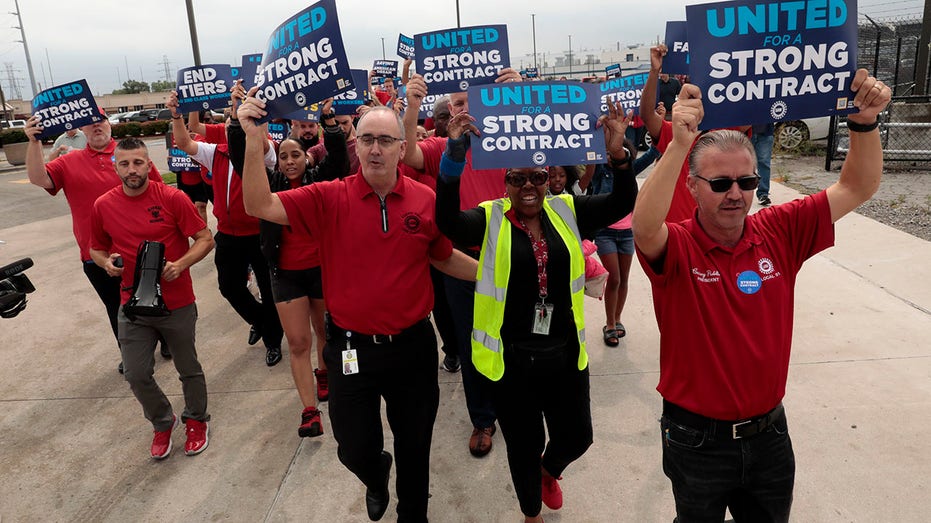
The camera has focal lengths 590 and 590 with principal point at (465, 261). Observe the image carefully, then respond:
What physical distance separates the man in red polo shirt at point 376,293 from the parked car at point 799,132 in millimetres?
13054

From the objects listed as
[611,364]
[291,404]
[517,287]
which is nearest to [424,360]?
[517,287]

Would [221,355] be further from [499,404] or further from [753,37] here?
[753,37]

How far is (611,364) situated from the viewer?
4.71 m

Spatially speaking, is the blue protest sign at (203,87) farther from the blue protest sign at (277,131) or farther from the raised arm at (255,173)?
the raised arm at (255,173)

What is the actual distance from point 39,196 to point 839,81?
57.5 ft

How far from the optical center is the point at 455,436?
3859mm

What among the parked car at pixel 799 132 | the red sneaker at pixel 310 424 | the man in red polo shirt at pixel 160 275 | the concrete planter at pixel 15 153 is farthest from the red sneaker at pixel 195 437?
the concrete planter at pixel 15 153

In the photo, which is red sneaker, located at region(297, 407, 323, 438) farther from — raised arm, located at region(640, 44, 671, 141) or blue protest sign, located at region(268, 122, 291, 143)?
blue protest sign, located at region(268, 122, 291, 143)

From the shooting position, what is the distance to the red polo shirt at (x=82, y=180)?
4.61m

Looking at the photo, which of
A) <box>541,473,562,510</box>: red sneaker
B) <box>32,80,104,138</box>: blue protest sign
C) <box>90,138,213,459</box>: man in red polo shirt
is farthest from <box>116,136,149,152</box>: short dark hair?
<box>541,473,562,510</box>: red sneaker

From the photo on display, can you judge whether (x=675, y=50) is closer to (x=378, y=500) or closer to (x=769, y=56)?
A: (x=769, y=56)

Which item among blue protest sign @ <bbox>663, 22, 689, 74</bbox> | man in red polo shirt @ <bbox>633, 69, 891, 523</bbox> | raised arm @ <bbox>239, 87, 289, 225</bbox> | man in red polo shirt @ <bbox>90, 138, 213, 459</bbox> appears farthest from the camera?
blue protest sign @ <bbox>663, 22, 689, 74</bbox>

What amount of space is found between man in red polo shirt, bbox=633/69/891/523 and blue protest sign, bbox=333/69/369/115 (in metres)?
3.59

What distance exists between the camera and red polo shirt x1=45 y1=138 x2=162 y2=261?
461cm
